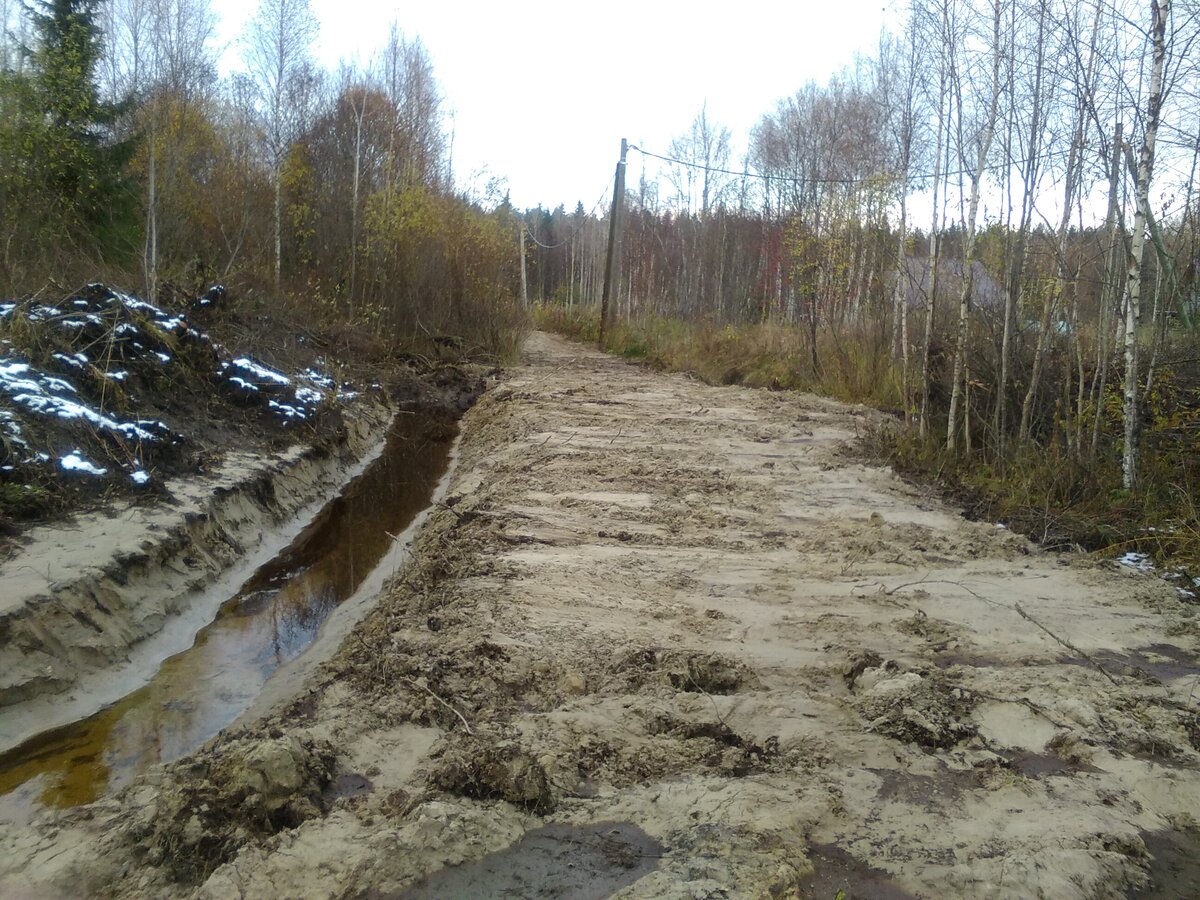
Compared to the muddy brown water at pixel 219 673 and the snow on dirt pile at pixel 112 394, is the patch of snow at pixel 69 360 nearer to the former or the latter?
the snow on dirt pile at pixel 112 394

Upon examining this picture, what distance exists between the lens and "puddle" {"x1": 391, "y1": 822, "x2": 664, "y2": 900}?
2.53 m

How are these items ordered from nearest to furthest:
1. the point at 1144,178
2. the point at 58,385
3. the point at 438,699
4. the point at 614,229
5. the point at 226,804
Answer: the point at 226,804 → the point at 438,699 → the point at 1144,178 → the point at 58,385 → the point at 614,229

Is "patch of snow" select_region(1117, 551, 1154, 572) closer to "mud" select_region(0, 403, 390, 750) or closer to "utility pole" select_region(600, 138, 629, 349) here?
"mud" select_region(0, 403, 390, 750)

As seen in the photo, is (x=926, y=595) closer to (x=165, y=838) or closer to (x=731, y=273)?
(x=165, y=838)

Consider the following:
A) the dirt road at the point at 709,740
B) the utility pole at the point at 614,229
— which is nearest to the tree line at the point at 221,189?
the utility pole at the point at 614,229

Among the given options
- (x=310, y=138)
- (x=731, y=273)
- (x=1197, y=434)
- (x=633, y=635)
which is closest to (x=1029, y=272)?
(x=1197, y=434)

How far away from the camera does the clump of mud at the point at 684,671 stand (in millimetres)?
3832

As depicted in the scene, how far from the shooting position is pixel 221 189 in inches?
685

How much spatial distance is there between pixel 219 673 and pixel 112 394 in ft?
12.0

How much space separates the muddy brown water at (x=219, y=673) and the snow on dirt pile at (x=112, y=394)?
130 cm

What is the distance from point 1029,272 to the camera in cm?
793

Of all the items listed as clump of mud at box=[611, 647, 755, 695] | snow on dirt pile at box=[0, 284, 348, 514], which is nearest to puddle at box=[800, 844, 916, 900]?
clump of mud at box=[611, 647, 755, 695]

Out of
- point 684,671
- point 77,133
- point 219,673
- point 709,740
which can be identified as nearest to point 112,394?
point 219,673

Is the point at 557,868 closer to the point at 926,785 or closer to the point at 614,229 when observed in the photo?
the point at 926,785
